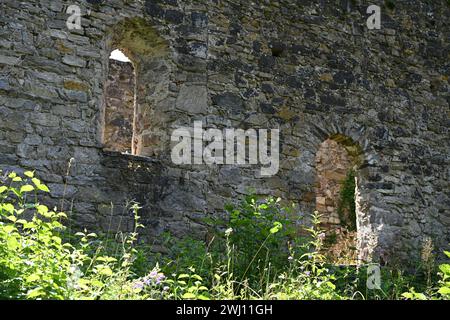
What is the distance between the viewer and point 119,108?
434 inches

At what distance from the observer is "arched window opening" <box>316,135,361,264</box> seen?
10.5 m

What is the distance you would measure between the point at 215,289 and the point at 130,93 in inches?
283

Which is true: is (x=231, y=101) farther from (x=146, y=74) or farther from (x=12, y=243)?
(x=12, y=243)

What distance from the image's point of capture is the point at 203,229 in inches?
280

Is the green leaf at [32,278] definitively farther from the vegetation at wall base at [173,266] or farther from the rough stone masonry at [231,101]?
the rough stone masonry at [231,101]

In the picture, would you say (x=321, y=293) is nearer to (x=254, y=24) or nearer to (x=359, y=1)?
(x=254, y=24)

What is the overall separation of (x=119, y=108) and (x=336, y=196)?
Result: 13.8 ft

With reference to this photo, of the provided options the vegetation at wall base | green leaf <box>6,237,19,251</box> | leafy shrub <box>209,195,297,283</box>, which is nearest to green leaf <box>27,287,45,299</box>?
the vegetation at wall base

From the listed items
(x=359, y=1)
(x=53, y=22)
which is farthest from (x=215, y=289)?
(x=359, y=1)

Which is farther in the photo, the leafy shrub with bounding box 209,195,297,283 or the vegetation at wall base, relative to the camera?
the leafy shrub with bounding box 209,195,297,283

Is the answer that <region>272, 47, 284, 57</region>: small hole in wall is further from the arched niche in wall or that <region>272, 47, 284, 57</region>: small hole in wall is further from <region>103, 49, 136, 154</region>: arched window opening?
<region>103, 49, 136, 154</region>: arched window opening

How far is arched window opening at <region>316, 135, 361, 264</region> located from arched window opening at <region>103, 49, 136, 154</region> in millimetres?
3541

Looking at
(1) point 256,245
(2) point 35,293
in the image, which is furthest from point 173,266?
(2) point 35,293

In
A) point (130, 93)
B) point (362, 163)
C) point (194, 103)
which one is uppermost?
point (130, 93)
